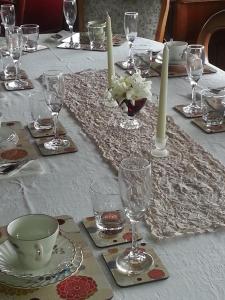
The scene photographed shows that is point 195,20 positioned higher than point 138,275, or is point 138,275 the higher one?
point 138,275

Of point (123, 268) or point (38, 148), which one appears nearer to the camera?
point (123, 268)

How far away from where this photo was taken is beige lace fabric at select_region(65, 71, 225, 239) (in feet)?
3.37

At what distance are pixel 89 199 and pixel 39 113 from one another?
46cm

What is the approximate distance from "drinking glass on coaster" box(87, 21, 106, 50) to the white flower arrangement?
91 centimetres

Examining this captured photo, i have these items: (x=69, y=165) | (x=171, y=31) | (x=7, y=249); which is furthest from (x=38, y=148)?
(x=171, y=31)

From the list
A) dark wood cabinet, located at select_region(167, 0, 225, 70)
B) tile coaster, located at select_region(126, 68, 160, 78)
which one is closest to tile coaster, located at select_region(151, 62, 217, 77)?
tile coaster, located at select_region(126, 68, 160, 78)

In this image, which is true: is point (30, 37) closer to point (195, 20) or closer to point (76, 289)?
point (76, 289)

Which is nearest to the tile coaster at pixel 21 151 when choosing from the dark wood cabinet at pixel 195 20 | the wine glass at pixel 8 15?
the wine glass at pixel 8 15

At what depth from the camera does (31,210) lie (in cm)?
110

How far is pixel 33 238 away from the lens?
2.91 feet

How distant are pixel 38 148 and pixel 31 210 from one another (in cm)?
30

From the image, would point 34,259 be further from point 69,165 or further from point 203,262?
point 69,165

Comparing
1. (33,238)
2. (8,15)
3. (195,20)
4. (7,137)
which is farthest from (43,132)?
(195,20)

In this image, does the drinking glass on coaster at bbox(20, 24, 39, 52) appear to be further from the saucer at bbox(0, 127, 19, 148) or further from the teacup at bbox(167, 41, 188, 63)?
the saucer at bbox(0, 127, 19, 148)
